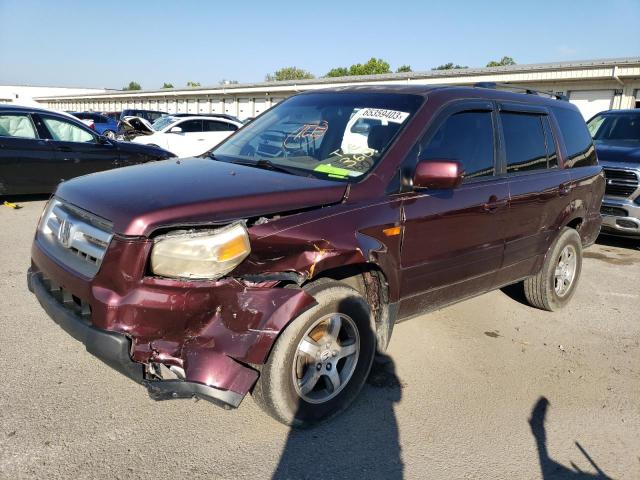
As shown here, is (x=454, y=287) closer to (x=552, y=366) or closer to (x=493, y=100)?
(x=552, y=366)

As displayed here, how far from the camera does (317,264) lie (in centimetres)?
279

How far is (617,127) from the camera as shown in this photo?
903 cm

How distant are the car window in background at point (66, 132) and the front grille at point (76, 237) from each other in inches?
261

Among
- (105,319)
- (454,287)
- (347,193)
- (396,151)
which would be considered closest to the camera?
(105,319)

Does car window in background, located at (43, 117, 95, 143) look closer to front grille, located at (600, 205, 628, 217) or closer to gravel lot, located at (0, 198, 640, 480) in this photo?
gravel lot, located at (0, 198, 640, 480)

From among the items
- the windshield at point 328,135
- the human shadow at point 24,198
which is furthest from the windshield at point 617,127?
the human shadow at point 24,198

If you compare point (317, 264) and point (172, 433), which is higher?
point (317, 264)

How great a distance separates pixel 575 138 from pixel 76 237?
4.53 metres

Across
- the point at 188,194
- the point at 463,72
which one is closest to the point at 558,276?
the point at 188,194

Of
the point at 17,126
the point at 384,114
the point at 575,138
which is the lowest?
the point at 17,126

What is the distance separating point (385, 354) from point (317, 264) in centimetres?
149

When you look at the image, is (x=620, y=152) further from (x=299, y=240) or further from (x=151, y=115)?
(x=151, y=115)

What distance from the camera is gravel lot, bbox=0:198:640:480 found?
2660 mm

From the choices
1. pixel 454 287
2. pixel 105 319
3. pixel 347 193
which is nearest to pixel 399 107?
pixel 347 193
